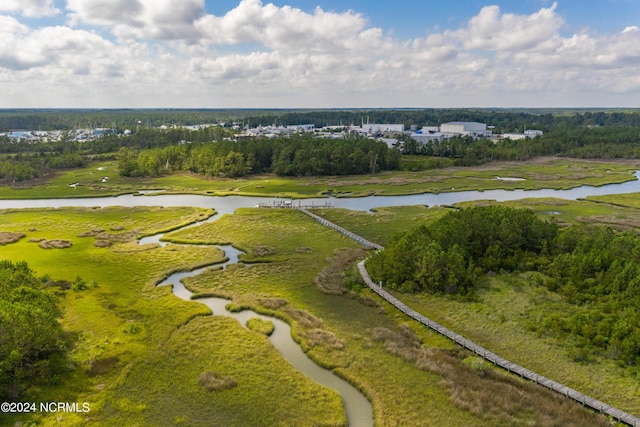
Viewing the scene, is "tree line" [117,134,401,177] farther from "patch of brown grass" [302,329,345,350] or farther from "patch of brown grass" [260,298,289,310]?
"patch of brown grass" [302,329,345,350]

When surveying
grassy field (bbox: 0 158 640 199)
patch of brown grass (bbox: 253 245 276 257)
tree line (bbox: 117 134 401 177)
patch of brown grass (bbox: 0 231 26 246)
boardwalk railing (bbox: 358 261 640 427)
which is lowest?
boardwalk railing (bbox: 358 261 640 427)

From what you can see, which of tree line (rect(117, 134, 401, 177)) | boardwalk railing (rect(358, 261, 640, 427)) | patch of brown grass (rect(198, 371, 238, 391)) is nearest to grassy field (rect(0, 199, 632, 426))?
patch of brown grass (rect(198, 371, 238, 391))

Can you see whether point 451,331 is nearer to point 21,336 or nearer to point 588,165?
point 21,336

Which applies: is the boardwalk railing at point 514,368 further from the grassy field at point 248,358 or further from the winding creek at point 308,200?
the winding creek at point 308,200

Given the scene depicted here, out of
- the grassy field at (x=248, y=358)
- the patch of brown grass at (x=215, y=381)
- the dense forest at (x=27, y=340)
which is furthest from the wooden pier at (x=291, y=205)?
the patch of brown grass at (x=215, y=381)

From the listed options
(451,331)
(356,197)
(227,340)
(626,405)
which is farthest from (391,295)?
(356,197)
